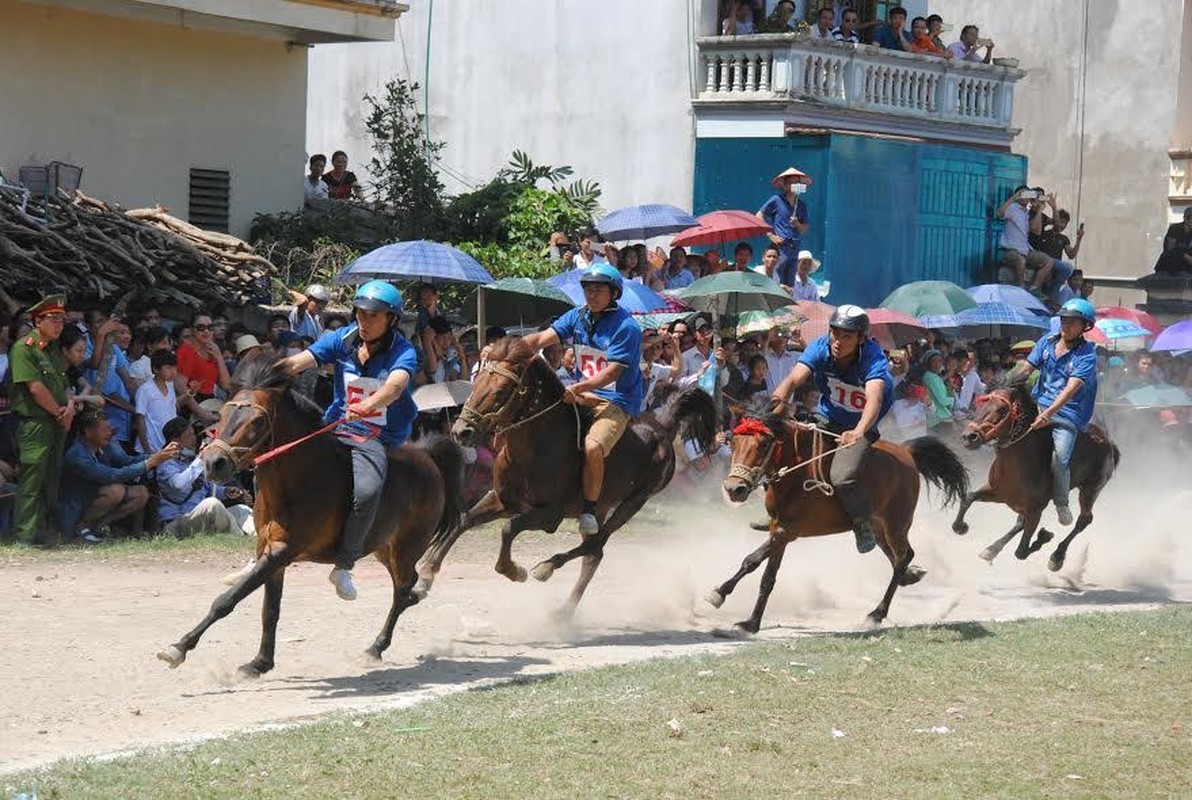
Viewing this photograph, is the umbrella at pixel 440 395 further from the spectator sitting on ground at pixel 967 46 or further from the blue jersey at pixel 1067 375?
the spectator sitting on ground at pixel 967 46

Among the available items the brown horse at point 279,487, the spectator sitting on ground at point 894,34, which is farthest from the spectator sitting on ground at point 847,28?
the brown horse at point 279,487

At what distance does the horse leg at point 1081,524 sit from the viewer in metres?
16.6

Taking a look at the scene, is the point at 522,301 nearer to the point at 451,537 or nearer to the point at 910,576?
the point at 910,576

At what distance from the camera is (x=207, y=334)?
1764 cm

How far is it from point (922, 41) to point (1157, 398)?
29.2 ft

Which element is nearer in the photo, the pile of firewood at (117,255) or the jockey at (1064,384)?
the jockey at (1064,384)

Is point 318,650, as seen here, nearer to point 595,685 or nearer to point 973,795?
point 595,685

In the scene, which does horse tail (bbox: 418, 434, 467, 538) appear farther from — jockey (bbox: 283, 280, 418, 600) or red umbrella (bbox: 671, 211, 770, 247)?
red umbrella (bbox: 671, 211, 770, 247)

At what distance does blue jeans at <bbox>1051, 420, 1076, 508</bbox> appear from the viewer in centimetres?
1594

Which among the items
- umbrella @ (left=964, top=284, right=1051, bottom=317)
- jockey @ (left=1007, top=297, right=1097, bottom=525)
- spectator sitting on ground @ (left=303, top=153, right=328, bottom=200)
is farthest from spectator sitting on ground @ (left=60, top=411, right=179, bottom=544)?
umbrella @ (left=964, top=284, right=1051, bottom=317)

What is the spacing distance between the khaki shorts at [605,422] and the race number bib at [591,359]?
7.4 inches

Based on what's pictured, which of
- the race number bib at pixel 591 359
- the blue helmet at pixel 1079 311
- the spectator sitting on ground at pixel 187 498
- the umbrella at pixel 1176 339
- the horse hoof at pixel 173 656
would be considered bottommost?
the horse hoof at pixel 173 656

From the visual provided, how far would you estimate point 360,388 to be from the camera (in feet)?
36.7

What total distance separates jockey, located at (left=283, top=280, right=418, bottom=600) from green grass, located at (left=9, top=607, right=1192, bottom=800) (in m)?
1.29
